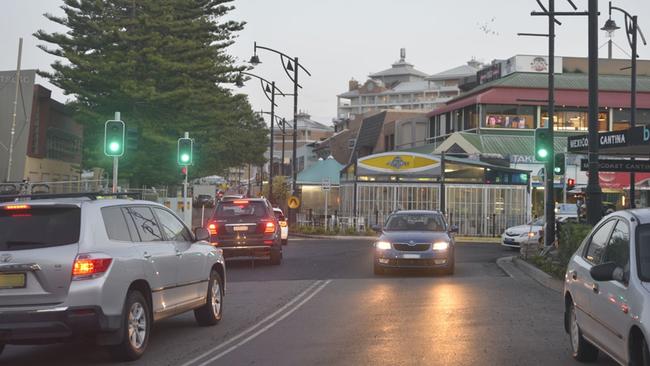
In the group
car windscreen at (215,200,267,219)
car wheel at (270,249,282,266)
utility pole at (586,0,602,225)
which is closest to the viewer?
utility pole at (586,0,602,225)

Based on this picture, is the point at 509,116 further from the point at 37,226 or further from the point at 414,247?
the point at 37,226

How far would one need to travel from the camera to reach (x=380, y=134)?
2798 inches

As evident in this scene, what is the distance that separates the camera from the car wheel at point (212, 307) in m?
11.0

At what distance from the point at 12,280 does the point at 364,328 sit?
4709mm

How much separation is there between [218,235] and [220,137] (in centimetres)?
3233

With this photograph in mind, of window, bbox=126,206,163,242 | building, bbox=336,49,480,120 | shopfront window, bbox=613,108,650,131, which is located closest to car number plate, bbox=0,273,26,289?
window, bbox=126,206,163,242

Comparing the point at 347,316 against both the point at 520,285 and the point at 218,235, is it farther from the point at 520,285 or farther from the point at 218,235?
the point at 218,235

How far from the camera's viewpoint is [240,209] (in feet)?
68.6

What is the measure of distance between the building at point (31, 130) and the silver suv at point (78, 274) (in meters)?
37.8

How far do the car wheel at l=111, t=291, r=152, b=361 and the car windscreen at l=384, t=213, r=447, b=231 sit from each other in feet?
36.9

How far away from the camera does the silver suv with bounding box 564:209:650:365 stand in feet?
20.7

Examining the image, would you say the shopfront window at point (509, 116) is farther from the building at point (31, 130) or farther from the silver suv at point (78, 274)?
the silver suv at point (78, 274)

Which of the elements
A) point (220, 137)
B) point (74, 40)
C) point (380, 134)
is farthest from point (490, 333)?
point (380, 134)

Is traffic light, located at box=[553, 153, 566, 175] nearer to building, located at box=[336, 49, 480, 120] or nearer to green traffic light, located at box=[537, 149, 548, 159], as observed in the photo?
green traffic light, located at box=[537, 149, 548, 159]
